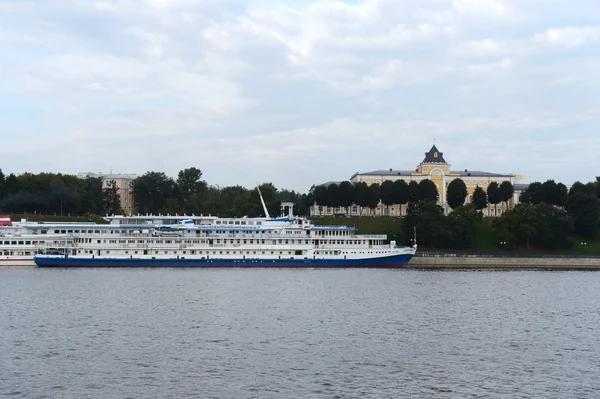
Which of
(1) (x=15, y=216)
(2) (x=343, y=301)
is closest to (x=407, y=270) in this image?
(2) (x=343, y=301)

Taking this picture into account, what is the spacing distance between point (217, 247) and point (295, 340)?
46.9m

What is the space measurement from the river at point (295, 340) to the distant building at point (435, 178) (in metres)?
87.3

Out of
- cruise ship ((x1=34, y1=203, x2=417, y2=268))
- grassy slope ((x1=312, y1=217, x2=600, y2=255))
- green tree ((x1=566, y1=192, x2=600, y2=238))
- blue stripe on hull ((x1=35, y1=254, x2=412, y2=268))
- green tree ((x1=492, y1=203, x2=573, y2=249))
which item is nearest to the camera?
blue stripe on hull ((x1=35, y1=254, x2=412, y2=268))

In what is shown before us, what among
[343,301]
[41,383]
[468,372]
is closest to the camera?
[41,383]

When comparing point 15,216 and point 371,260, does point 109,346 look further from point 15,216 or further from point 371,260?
point 15,216

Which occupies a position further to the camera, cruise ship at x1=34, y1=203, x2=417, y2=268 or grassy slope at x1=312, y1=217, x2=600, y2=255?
grassy slope at x1=312, y1=217, x2=600, y2=255

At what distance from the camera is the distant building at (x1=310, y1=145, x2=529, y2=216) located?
14938cm

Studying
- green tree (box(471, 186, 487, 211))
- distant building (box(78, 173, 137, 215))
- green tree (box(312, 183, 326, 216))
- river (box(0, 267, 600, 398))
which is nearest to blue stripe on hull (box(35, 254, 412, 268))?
river (box(0, 267, 600, 398))

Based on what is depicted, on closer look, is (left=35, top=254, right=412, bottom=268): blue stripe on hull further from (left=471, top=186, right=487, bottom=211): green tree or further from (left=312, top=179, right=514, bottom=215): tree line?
(left=471, top=186, right=487, bottom=211): green tree

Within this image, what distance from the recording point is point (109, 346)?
34156 mm

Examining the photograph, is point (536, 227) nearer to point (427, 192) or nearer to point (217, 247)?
point (427, 192)

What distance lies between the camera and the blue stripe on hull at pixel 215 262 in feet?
262

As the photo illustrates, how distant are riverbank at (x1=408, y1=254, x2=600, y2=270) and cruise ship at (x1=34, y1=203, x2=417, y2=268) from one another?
19.9 ft

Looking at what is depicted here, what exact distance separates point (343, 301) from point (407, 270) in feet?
102
